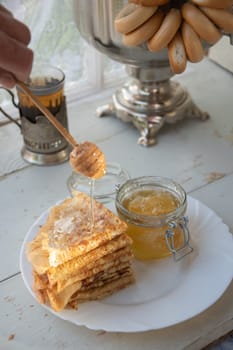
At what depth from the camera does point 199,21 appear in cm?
72

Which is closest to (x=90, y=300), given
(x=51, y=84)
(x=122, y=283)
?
(x=122, y=283)

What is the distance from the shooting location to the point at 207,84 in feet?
3.59

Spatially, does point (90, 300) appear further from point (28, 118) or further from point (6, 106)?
point (6, 106)

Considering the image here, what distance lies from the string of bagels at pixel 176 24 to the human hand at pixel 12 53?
0.47 feet

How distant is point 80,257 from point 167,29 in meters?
0.33

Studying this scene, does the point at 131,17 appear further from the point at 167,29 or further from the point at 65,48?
the point at 65,48

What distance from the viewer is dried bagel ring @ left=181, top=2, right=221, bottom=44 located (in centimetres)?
72

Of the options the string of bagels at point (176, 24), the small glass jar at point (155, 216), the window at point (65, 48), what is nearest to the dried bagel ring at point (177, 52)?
the string of bagels at point (176, 24)

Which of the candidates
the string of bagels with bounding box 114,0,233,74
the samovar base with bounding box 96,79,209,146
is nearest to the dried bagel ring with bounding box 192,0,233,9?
the string of bagels with bounding box 114,0,233,74

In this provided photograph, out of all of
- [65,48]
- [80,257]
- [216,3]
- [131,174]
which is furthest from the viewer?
[65,48]

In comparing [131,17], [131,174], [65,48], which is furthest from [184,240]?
[65,48]

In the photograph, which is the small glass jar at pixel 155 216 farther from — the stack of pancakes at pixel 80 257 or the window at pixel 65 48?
the window at pixel 65 48

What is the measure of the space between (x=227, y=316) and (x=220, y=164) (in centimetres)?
31

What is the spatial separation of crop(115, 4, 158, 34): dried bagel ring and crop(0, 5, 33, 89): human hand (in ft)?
0.45
